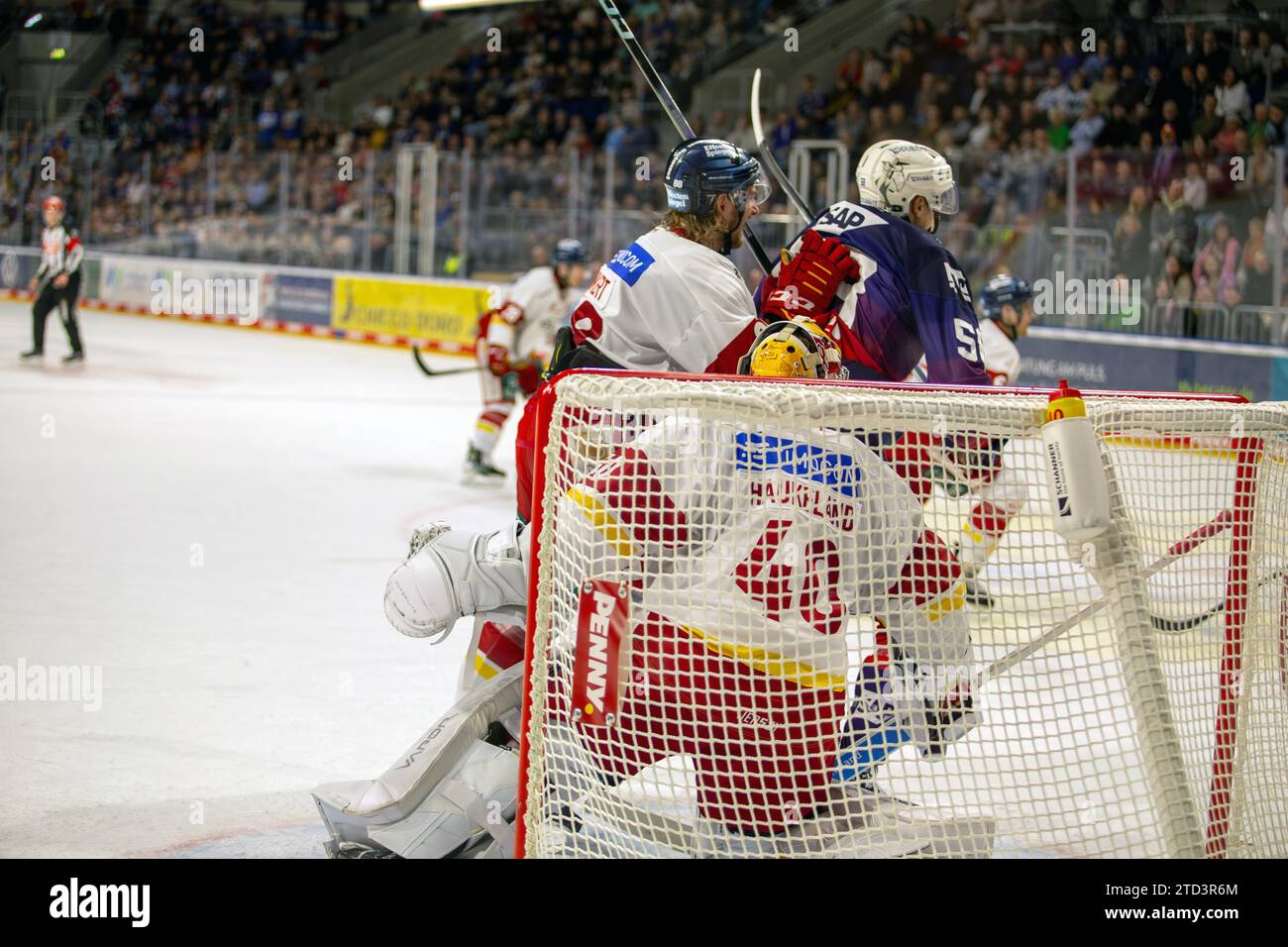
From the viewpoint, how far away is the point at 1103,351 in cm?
978

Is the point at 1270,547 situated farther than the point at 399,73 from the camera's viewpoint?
No

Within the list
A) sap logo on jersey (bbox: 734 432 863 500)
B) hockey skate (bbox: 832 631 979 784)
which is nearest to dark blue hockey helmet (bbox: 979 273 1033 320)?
hockey skate (bbox: 832 631 979 784)

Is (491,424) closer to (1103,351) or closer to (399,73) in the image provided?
(1103,351)

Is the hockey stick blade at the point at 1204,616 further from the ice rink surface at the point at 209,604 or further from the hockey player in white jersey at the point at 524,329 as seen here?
the hockey player in white jersey at the point at 524,329

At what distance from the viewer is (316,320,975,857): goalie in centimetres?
239

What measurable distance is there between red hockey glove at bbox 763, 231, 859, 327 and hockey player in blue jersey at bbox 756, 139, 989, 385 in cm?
3

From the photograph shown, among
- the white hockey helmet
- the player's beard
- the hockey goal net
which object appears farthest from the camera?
the white hockey helmet

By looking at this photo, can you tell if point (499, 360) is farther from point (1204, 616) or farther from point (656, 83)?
point (1204, 616)

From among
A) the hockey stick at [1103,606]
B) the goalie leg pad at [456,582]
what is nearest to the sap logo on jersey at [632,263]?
the goalie leg pad at [456,582]

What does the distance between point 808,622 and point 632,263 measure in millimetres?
1007

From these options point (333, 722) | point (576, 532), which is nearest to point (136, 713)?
point (333, 722)

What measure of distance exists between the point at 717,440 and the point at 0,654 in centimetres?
275

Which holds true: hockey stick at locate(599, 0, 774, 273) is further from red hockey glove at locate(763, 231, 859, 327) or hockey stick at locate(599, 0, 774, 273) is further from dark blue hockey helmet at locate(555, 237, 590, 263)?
dark blue hockey helmet at locate(555, 237, 590, 263)

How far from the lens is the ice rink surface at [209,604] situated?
10.7ft
